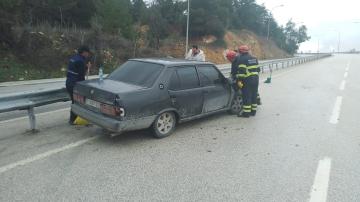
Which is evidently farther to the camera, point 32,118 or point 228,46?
point 228,46

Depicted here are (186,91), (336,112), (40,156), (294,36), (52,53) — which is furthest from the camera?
(294,36)

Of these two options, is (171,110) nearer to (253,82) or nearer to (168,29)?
(253,82)

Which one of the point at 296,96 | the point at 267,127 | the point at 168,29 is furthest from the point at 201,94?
the point at 168,29

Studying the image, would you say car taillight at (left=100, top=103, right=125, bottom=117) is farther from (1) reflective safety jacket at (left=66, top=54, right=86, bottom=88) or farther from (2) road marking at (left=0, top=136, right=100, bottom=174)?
(1) reflective safety jacket at (left=66, top=54, right=86, bottom=88)

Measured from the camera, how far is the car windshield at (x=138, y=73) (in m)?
5.91

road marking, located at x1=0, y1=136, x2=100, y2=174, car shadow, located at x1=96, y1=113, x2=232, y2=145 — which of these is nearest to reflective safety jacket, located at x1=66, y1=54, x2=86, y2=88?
car shadow, located at x1=96, y1=113, x2=232, y2=145

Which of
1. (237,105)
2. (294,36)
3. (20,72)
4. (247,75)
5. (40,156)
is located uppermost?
(294,36)

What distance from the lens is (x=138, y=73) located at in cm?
617

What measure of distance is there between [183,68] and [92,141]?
7.55 ft

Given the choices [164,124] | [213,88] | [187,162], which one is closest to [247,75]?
[213,88]

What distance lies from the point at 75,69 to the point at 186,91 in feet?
7.69

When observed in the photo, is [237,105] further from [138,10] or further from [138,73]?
[138,10]

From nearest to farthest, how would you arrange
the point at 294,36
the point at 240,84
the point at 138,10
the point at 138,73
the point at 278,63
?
1. the point at 138,73
2. the point at 240,84
3. the point at 278,63
4. the point at 138,10
5. the point at 294,36

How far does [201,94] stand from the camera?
22.2ft
